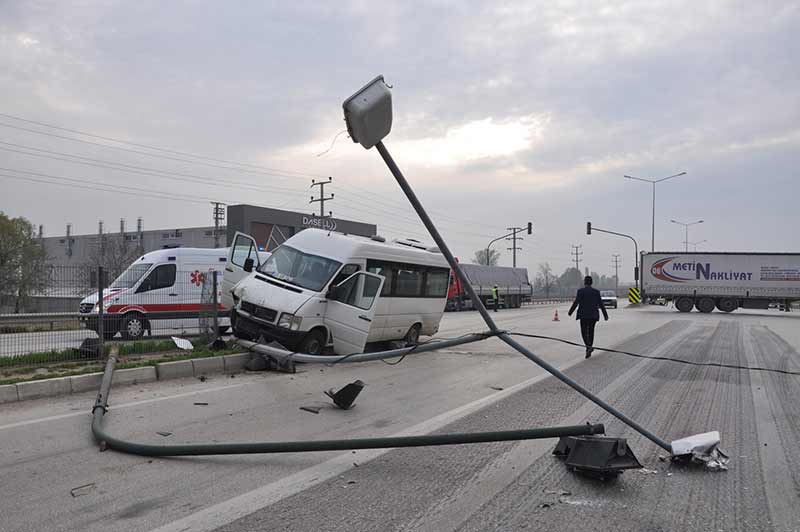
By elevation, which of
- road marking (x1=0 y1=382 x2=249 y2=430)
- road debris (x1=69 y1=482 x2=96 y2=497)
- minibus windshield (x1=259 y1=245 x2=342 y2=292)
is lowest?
road marking (x1=0 y1=382 x2=249 y2=430)

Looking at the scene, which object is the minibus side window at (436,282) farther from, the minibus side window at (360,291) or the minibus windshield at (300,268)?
the minibus side window at (360,291)

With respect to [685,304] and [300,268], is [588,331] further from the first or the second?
[685,304]

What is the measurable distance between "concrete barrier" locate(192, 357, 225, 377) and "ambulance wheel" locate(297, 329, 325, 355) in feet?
4.44

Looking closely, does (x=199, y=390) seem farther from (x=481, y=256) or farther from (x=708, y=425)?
(x=481, y=256)

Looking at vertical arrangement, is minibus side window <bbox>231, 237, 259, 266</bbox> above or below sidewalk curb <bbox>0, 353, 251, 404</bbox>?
above

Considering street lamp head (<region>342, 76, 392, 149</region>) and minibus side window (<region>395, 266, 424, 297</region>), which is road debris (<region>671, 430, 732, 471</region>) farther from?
minibus side window (<region>395, 266, 424, 297</region>)

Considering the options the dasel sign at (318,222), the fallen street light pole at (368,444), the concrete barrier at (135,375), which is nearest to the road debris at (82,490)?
the fallen street light pole at (368,444)

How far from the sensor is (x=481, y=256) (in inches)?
4082

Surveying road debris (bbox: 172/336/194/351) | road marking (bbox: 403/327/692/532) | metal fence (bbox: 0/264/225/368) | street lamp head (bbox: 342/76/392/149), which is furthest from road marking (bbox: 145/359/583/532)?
metal fence (bbox: 0/264/225/368)

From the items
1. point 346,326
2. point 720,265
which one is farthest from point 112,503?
point 720,265

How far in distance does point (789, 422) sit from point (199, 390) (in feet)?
24.3

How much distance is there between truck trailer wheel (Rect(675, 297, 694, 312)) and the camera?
133 ft

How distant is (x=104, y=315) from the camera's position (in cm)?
1018

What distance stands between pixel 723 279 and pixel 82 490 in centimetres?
4221
